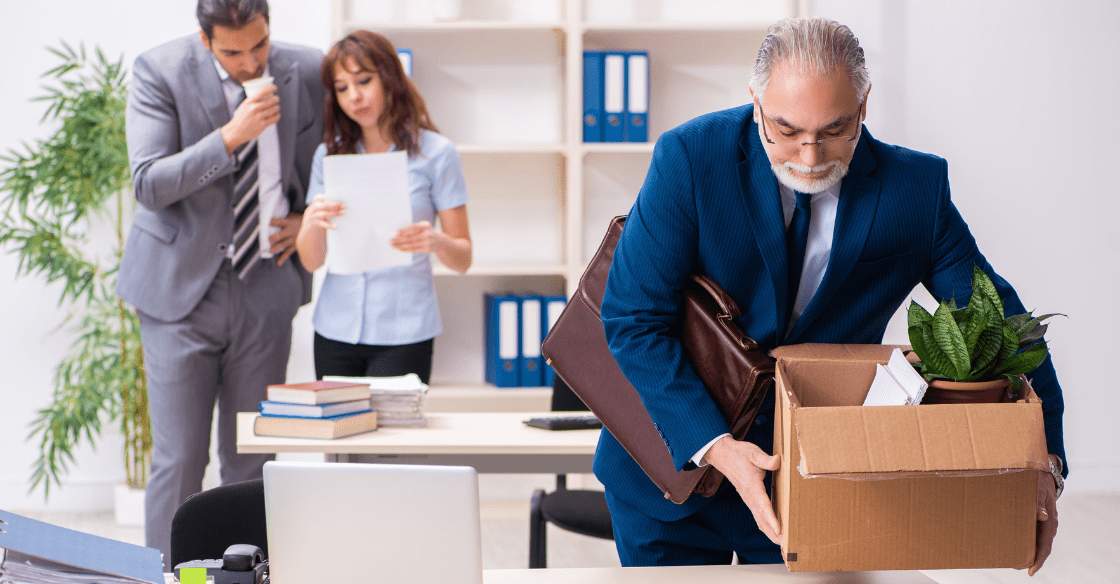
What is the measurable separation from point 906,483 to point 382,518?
64 centimetres

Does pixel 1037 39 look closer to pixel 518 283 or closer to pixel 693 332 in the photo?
pixel 518 283

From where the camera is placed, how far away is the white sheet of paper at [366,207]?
8.18ft

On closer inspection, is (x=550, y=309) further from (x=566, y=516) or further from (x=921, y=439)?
(x=921, y=439)

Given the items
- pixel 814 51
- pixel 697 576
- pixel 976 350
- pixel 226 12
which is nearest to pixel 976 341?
pixel 976 350

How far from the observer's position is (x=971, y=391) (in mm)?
1094

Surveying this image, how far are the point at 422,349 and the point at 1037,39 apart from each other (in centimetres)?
317

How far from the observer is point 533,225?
13.4ft

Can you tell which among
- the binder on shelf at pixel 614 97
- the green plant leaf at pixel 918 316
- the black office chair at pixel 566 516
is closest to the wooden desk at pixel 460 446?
the black office chair at pixel 566 516

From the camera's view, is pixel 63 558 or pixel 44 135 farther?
pixel 44 135

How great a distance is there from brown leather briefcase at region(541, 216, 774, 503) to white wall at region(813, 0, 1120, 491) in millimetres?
3015

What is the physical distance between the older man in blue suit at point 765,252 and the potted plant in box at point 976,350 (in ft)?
0.70

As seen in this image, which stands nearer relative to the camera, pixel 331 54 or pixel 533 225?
pixel 331 54

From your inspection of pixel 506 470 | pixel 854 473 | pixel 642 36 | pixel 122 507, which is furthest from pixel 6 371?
pixel 854 473

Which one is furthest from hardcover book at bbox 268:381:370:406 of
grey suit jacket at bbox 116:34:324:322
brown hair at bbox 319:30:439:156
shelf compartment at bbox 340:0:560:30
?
shelf compartment at bbox 340:0:560:30
